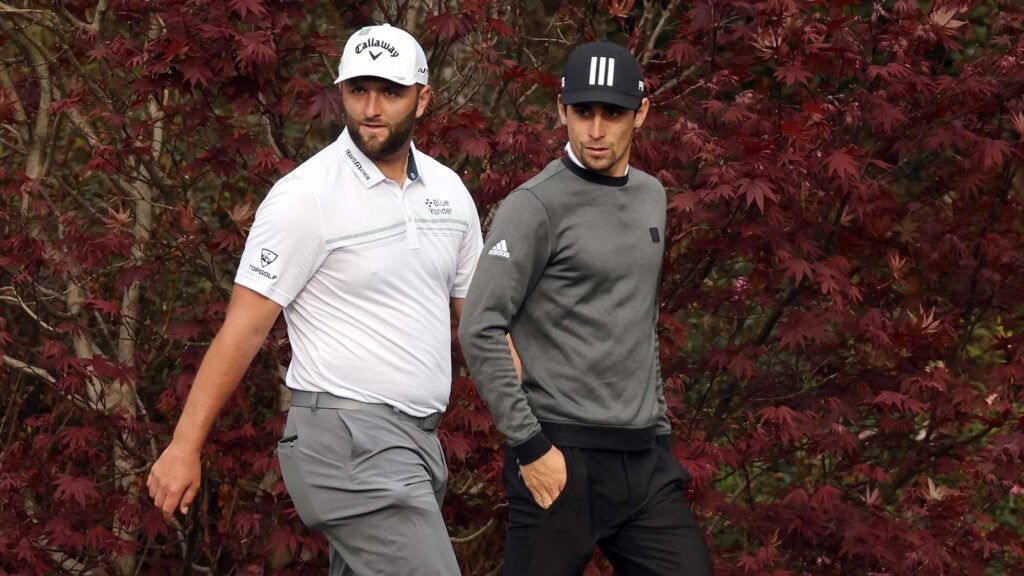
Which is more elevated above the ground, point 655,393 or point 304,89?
point 304,89

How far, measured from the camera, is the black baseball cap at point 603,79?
4637 millimetres

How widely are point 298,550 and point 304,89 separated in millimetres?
1989

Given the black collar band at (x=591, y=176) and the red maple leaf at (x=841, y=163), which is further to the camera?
the red maple leaf at (x=841, y=163)

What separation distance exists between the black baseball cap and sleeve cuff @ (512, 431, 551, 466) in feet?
3.23

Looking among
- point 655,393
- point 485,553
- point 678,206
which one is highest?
point 678,206

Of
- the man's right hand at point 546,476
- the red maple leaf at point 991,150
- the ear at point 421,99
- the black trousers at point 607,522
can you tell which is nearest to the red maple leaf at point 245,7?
the ear at point 421,99

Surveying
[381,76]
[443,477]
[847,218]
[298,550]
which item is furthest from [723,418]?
[381,76]

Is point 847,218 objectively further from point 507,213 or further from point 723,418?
point 507,213

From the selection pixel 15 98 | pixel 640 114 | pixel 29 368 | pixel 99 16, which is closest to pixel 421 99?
pixel 640 114

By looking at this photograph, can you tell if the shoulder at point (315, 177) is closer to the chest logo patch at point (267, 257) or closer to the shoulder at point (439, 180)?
the chest logo patch at point (267, 257)

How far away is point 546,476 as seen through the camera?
177 inches

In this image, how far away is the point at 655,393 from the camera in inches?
188

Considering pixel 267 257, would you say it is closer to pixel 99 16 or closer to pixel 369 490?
pixel 369 490

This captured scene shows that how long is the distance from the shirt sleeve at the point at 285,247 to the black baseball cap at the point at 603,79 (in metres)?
0.83
